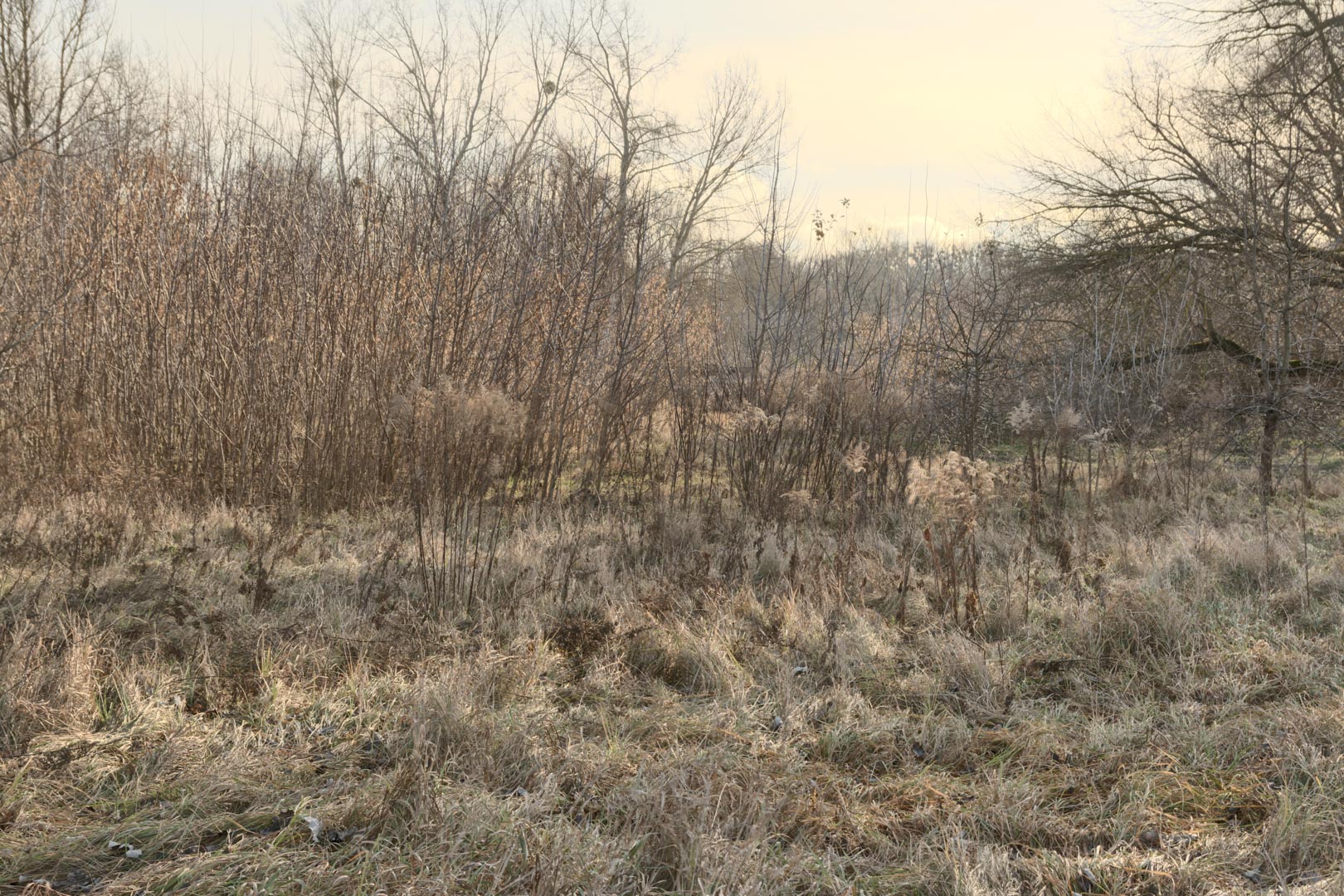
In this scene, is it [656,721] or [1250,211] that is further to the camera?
[1250,211]

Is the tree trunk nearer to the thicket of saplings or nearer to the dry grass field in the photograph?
the thicket of saplings

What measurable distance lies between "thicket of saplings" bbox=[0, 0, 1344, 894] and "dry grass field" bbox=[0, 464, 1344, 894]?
2 centimetres

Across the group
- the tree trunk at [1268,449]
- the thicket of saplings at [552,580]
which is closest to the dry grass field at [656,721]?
the thicket of saplings at [552,580]

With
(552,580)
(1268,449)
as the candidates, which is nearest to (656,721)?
(552,580)

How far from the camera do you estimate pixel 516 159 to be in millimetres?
5293

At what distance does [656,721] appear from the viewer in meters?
2.88

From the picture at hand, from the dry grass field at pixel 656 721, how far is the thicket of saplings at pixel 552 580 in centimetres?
2

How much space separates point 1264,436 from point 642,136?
1313 centimetres

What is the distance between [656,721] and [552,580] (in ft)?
4.70

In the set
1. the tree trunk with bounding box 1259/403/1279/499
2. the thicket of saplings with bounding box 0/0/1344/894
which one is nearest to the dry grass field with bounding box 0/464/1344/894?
the thicket of saplings with bounding box 0/0/1344/894

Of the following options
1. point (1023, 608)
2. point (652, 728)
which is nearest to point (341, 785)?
point (652, 728)

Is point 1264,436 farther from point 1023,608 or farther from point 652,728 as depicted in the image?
point 652,728

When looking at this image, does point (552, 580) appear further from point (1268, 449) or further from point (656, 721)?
point (1268, 449)

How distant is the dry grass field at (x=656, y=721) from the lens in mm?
2135
